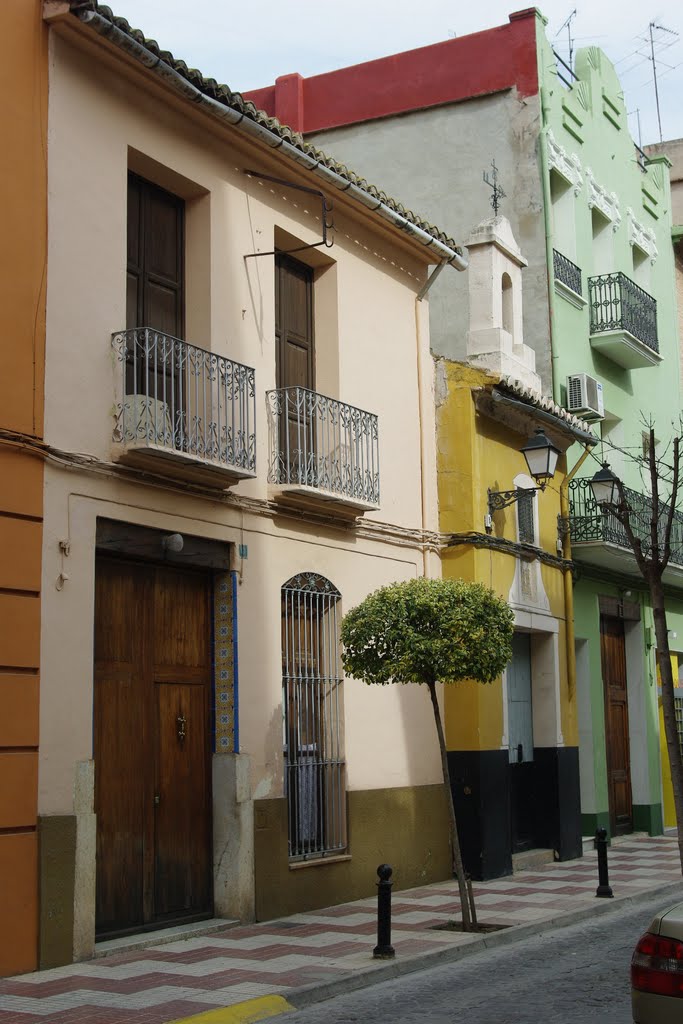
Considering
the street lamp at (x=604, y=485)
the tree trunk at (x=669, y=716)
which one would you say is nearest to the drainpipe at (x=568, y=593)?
the street lamp at (x=604, y=485)

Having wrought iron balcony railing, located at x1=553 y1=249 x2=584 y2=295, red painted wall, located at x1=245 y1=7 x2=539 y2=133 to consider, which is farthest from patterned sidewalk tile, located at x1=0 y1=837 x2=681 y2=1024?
red painted wall, located at x1=245 y1=7 x2=539 y2=133

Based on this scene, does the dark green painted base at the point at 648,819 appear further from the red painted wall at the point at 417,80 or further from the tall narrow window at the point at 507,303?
the red painted wall at the point at 417,80

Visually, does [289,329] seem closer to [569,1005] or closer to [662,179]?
[569,1005]

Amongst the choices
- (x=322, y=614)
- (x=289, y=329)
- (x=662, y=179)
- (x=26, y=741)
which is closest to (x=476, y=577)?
(x=322, y=614)

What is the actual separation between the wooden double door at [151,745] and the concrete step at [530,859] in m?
5.48

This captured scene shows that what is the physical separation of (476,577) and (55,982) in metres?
7.71

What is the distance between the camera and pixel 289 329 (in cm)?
1347

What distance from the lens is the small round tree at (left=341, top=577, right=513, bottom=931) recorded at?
10.8 metres

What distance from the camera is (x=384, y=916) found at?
937 centimetres

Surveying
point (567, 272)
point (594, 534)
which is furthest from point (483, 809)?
point (567, 272)

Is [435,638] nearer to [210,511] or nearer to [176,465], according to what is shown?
[210,511]

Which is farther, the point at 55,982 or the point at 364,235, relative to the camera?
the point at 364,235

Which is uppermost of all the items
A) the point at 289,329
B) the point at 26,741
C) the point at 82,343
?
the point at 289,329

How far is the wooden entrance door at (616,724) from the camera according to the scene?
63.6 ft
